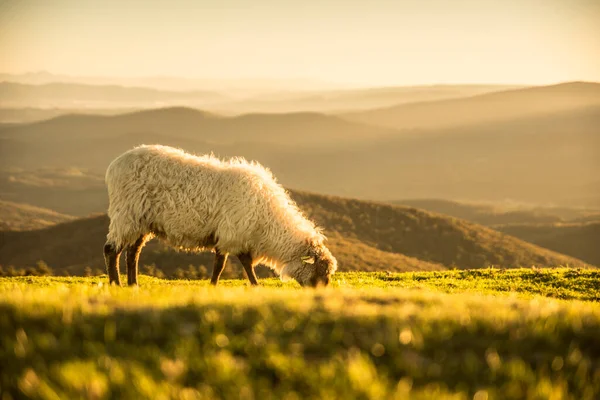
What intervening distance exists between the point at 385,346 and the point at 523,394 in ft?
3.94

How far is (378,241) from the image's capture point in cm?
8544

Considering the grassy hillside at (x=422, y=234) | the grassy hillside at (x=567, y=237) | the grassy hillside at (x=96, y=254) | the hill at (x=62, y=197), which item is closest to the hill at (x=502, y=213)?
the grassy hillside at (x=567, y=237)

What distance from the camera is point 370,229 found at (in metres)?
88.8

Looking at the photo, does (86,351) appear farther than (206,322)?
No

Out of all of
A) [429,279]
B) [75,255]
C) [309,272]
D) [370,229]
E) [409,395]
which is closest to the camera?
[409,395]

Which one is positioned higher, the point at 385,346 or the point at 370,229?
the point at 385,346

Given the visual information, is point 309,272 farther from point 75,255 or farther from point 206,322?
point 75,255

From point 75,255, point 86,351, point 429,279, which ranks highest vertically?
point 86,351

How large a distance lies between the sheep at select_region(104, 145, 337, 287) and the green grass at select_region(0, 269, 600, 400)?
6081 millimetres

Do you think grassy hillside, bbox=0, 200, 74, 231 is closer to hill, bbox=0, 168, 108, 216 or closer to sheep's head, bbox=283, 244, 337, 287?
hill, bbox=0, 168, 108, 216

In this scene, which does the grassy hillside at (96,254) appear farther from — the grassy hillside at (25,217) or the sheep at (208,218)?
the grassy hillside at (25,217)

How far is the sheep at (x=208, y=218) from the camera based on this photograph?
13.1 meters

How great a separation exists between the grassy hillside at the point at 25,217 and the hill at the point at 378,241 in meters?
39.0

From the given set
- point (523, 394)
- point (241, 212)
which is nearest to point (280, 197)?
point (241, 212)
